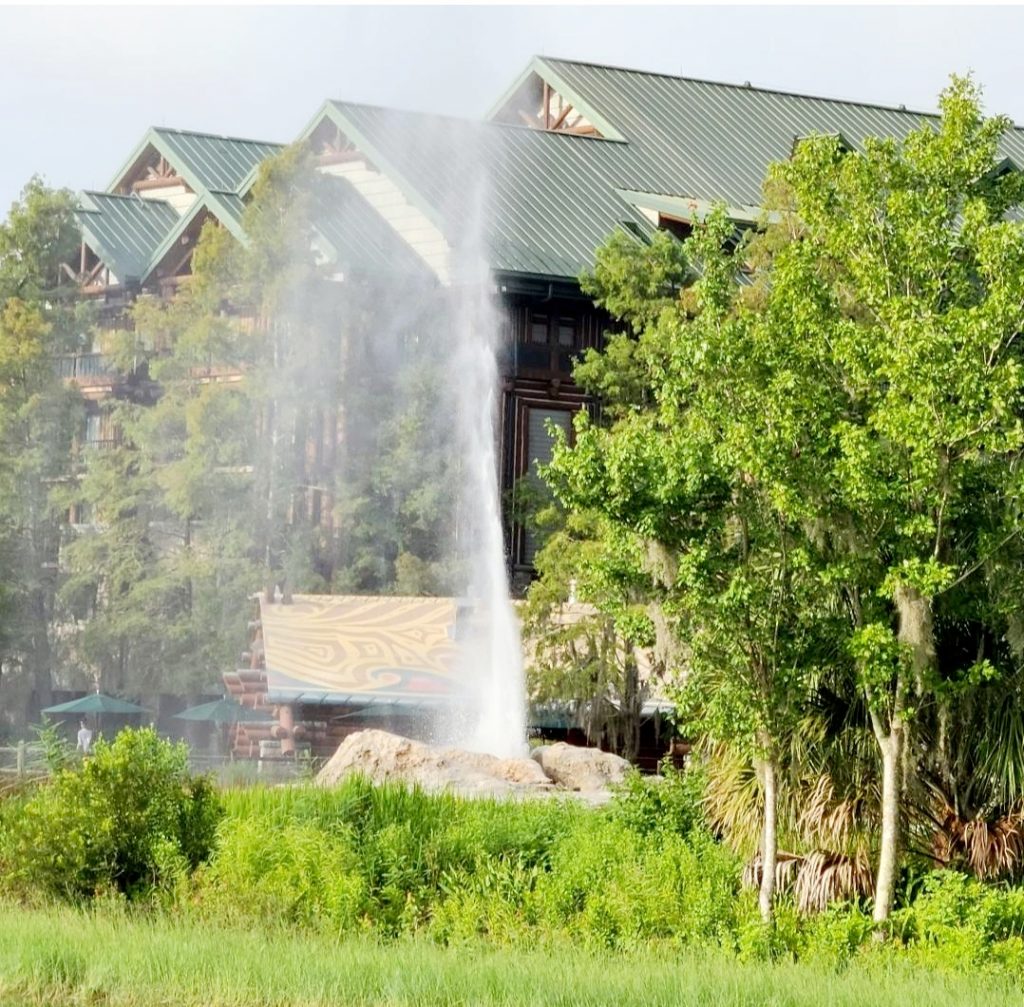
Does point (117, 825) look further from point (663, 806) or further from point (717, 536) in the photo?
point (717, 536)

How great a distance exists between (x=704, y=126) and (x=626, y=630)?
37.8 meters

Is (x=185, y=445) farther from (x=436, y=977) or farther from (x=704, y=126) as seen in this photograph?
(x=436, y=977)

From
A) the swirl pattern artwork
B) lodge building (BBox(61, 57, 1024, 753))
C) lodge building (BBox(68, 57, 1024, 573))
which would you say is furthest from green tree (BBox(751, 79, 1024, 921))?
lodge building (BBox(68, 57, 1024, 573))

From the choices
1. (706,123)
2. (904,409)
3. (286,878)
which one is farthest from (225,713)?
(706,123)

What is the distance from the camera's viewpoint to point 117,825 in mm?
19734

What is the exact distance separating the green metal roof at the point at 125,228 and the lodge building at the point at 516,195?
0.07 m

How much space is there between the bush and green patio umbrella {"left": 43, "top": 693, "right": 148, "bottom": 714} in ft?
65.4

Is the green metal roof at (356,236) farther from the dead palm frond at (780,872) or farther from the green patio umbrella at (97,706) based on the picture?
the dead palm frond at (780,872)

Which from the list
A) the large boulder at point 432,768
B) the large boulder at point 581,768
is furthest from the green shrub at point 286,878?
the large boulder at point 581,768

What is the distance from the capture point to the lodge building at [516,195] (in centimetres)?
4678

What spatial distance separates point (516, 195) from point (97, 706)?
56.2ft

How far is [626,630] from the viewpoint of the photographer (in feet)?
63.1

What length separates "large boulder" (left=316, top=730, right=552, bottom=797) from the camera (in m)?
24.4

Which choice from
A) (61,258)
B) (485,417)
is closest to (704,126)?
(485,417)
